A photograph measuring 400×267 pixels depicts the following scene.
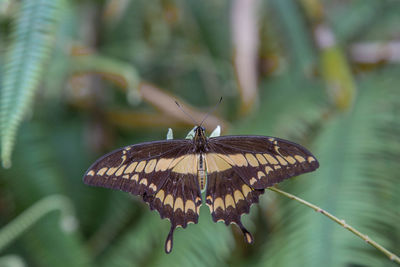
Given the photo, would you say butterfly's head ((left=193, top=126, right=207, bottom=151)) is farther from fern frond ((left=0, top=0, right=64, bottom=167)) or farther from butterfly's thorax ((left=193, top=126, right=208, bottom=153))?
fern frond ((left=0, top=0, right=64, bottom=167))

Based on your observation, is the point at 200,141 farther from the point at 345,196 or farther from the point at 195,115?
the point at 195,115

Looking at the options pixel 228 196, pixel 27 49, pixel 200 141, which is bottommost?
pixel 228 196

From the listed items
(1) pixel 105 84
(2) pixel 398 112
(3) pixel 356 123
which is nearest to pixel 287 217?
(3) pixel 356 123

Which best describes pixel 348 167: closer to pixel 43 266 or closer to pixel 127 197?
pixel 127 197

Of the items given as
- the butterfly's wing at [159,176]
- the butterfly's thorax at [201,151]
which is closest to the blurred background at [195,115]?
the butterfly's wing at [159,176]

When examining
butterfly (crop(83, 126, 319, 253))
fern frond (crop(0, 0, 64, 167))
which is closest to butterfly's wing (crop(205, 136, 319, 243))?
butterfly (crop(83, 126, 319, 253))

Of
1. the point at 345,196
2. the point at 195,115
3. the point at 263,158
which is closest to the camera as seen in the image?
the point at 263,158

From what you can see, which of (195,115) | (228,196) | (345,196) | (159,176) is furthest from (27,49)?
(345,196)

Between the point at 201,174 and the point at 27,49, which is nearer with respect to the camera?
the point at 201,174

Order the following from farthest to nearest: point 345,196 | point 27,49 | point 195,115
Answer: point 195,115 → point 345,196 → point 27,49
